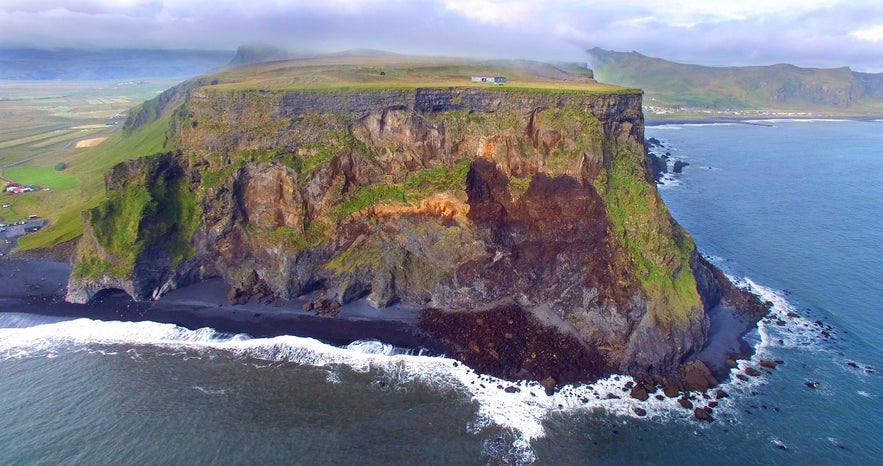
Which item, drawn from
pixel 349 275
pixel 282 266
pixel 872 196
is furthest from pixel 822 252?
pixel 282 266

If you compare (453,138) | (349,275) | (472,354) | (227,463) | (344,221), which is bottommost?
(227,463)

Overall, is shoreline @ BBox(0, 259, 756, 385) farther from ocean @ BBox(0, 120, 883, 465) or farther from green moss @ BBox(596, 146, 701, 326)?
green moss @ BBox(596, 146, 701, 326)

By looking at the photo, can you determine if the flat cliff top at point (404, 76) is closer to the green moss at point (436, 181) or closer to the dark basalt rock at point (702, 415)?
the green moss at point (436, 181)

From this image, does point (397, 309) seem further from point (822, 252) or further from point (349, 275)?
point (822, 252)

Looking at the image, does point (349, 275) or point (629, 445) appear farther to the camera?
point (349, 275)

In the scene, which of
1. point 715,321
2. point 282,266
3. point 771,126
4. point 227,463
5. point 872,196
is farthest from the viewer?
point 771,126

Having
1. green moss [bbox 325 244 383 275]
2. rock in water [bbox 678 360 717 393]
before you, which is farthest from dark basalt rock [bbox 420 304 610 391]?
green moss [bbox 325 244 383 275]

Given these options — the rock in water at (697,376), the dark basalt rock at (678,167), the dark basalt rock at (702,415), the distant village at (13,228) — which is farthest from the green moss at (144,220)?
the dark basalt rock at (678,167)
